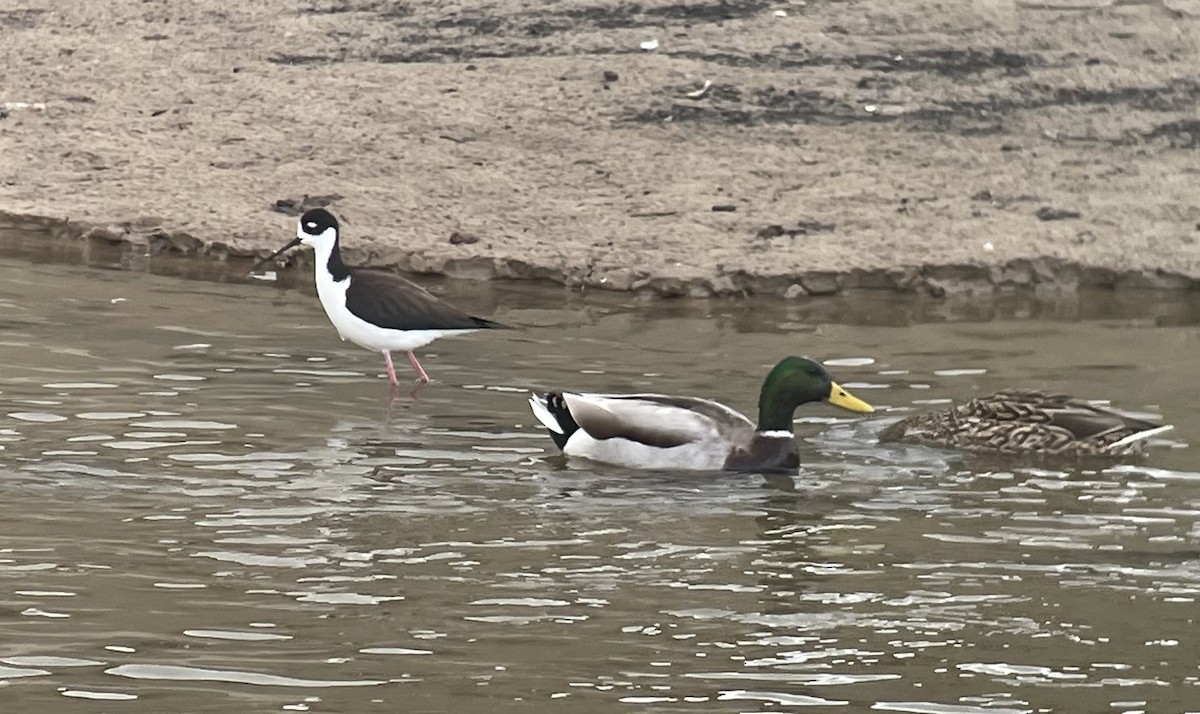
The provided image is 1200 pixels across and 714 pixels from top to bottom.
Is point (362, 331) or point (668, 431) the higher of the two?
point (362, 331)

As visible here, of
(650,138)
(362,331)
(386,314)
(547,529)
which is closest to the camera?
(547,529)

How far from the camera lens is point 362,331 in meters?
12.8

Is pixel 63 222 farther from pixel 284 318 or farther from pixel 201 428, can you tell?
pixel 201 428

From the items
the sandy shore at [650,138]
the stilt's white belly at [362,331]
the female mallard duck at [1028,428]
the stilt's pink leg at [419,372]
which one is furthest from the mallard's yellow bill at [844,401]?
the sandy shore at [650,138]

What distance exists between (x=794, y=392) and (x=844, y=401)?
0.33 m

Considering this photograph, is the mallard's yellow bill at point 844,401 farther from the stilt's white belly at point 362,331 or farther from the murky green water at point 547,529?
the stilt's white belly at point 362,331

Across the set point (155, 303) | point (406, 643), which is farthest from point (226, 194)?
point (406, 643)

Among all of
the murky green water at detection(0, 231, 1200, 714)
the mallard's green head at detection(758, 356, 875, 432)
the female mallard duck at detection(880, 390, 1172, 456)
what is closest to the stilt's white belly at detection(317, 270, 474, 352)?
the murky green water at detection(0, 231, 1200, 714)

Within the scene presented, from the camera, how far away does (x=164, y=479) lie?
979cm

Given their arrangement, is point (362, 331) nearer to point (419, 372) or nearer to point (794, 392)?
point (419, 372)

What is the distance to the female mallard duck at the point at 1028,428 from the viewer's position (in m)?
11.0

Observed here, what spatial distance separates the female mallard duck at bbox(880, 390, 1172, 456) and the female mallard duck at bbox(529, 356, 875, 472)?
67 centimetres

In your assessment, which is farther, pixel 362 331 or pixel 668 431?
pixel 362 331

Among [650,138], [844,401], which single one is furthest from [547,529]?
[650,138]
